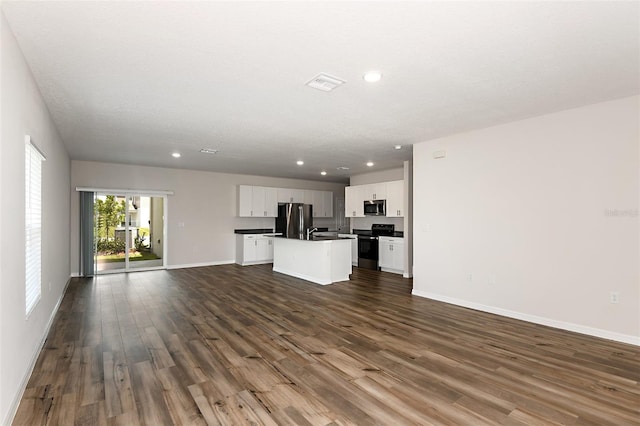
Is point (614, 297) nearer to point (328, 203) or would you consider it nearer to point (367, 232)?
point (367, 232)

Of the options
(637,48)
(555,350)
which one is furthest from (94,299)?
(637,48)

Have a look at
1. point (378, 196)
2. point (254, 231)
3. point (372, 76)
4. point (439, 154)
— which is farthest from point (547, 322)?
point (254, 231)

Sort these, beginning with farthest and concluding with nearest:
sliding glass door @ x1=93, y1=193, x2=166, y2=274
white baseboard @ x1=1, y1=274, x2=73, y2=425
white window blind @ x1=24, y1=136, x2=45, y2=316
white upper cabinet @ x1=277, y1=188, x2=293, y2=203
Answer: white upper cabinet @ x1=277, y1=188, x2=293, y2=203 < sliding glass door @ x1=93, y1=193, x2=166, y2=274 < white window blind @ x1=24, y1=136, x2=45, y2=316 < white baseboard @ x1=1, y1=274, x2=73, y2=425

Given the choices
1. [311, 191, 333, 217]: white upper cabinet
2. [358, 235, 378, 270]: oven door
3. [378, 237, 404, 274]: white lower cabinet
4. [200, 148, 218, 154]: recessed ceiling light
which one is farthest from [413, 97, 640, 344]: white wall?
[311, 191, 333, 217]: white upper cabinet

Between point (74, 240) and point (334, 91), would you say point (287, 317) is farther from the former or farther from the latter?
point (74, 240)

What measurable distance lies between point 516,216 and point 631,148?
4.37 ft

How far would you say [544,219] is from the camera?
13.4ft

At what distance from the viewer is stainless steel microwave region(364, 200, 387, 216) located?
8039 millimetres

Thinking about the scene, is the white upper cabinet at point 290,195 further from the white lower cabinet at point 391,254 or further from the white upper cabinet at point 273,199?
the white lower cabinet at point 391,254

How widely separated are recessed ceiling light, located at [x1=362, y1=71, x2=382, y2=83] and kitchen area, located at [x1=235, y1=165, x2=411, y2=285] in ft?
13.1

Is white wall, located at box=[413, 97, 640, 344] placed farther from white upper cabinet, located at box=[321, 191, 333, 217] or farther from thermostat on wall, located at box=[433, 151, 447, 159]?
white upper cabinet, located at box=[321, 191, 333, 217]

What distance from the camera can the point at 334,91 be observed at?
10.7ft

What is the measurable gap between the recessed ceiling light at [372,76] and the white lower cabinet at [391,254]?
5.01 metres

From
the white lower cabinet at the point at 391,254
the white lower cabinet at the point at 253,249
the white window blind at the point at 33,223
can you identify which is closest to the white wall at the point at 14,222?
the white window blind at the point at 33,223
